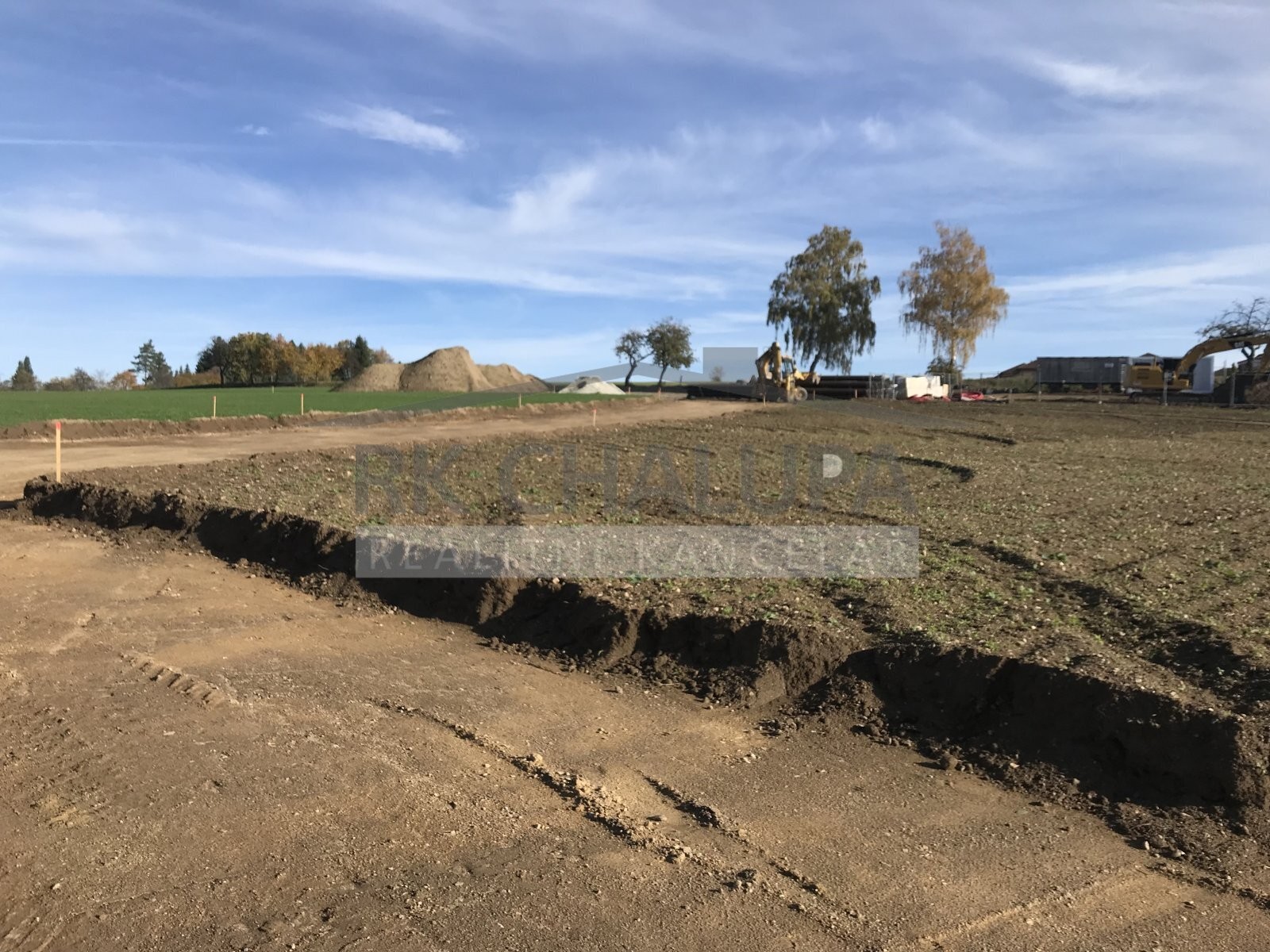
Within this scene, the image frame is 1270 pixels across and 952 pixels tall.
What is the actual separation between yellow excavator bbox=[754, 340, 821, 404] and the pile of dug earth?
31.0 meters

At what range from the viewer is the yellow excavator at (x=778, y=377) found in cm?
4588

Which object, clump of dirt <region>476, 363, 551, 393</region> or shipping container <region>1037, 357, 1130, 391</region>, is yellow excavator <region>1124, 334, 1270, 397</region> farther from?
clump of dirt <region>476, 363, 551, 393</region>

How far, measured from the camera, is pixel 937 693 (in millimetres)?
4965

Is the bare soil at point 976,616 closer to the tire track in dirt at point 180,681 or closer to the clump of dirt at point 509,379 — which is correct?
the tire track in dirt at point 180,681

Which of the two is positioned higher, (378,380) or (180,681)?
(378,380)

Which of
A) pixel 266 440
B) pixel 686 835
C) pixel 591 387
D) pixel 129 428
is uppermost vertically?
pixel 591 387

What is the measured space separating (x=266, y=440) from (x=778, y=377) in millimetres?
28799

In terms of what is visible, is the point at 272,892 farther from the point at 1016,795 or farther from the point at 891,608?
the point at 891,608

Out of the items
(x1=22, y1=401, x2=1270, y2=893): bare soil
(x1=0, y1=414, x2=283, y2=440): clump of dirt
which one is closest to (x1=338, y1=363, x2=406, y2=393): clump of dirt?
(x1=0, y1=414, x2=283, y2=440): clump of dirt

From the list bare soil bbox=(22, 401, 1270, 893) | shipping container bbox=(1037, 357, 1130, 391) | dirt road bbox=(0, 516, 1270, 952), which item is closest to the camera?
dirt road bbox=(0, 516, 1270, 952)

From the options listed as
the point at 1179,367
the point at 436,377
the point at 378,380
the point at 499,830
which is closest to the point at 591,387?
the point at 436,377

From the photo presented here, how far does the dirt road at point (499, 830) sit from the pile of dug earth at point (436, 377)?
69229 mm

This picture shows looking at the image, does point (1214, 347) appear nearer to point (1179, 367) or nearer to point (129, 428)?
point (1179, 367)

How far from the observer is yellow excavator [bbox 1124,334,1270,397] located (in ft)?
143
